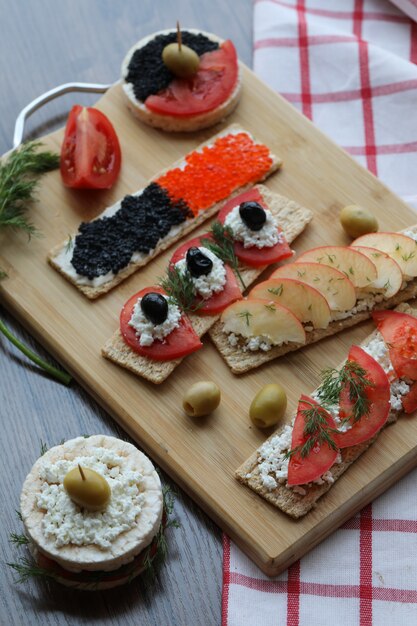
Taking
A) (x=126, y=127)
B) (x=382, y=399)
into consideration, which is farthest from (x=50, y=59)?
(x=382, y=399)

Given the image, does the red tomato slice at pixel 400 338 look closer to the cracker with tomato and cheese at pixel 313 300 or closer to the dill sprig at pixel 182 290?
the cracker with tomato and cheese at pixel 313 300

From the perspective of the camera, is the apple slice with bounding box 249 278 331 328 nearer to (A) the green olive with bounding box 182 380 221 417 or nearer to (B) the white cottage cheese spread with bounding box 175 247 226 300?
(B) the white cottage cheese spread with bounding box 175 247 226 300

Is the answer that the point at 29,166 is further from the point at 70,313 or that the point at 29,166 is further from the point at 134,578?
the point at 134,578

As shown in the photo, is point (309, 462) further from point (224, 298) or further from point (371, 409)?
point (224, 298)

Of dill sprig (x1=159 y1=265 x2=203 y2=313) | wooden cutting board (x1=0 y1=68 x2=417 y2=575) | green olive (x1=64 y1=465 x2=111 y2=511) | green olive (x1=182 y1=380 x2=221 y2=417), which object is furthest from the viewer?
dill sprig (x1=159 y1=265 x2=203 y2=313)

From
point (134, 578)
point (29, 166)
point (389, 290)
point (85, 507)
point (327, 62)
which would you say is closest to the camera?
point (85, 507)

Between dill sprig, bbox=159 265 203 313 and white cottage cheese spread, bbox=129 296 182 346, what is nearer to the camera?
white cottage cheese spread, bbox=129 296 182 346

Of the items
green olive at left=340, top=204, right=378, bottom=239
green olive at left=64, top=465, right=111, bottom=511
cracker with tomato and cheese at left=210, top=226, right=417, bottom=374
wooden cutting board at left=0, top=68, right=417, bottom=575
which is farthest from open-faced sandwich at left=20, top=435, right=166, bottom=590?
green olive at left=340, top=204, right=378, bottom=239
